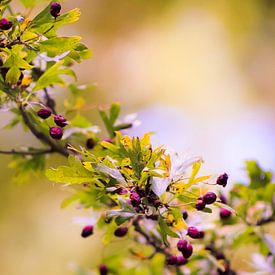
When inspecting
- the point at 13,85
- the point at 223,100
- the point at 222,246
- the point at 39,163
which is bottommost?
the point at 223,100

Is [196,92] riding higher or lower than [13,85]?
lower

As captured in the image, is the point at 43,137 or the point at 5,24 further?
the point at 43,137

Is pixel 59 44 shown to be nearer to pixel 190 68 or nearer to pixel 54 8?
pixel 54 8

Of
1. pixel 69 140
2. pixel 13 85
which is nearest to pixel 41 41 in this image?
pixel 13 85

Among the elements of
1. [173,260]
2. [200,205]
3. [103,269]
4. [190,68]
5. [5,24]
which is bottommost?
[190,68]

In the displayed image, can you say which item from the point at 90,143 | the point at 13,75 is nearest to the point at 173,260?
the point at 90,143

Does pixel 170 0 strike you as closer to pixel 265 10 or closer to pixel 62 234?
pixel 265 10

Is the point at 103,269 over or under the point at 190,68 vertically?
over
